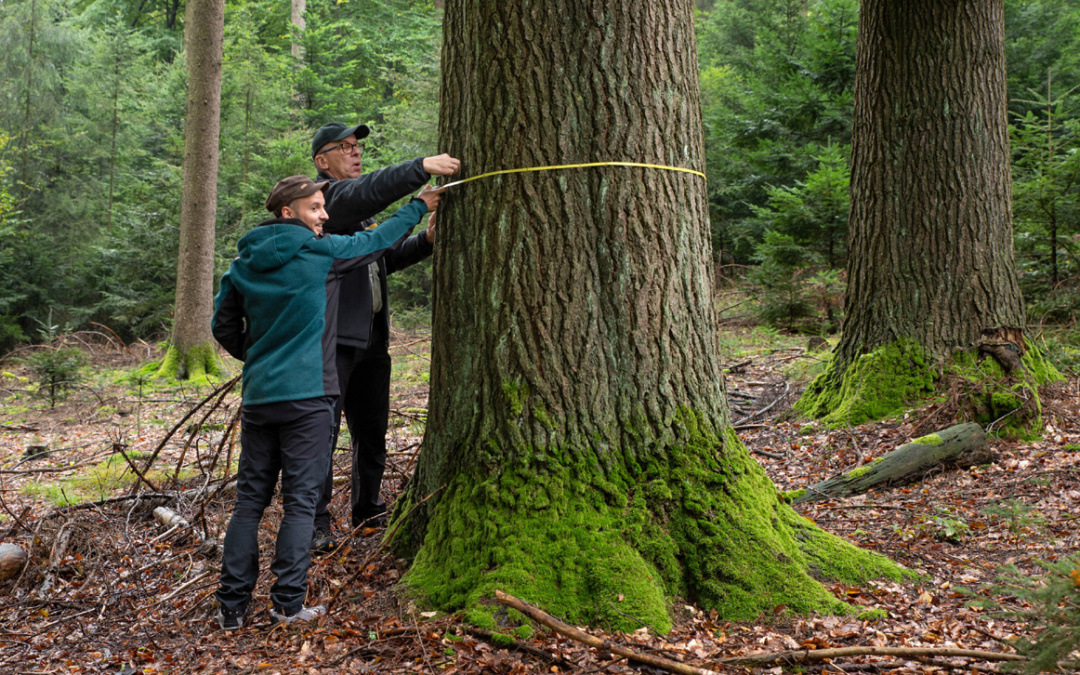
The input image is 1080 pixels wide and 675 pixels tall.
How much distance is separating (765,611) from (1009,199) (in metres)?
4.51

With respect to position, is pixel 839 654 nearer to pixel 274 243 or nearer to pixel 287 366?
pixel 287 366

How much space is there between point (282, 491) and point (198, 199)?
8.64 m

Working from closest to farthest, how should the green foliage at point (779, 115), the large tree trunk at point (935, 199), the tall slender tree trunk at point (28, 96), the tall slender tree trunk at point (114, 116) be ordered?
the large tree trunk at point (935, 199)
the green foliage at point (779, 115)
the tall slender tree trunk at point (28, 96)
the tall slender tree trunk at point (114, 116)

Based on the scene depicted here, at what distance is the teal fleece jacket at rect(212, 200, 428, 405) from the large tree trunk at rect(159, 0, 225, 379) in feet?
26.5

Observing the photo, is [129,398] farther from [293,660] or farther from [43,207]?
[43,207]

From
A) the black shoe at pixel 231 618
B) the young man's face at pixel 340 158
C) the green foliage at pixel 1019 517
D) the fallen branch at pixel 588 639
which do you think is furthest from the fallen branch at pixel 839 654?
the young man's face at pixel 340 158

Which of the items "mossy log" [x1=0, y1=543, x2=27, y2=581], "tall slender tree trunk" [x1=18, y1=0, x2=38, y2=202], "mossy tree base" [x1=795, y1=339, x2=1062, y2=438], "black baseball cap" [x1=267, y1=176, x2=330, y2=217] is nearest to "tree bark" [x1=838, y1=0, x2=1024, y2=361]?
"mossy tree base" [x1=795, y1=339, x2=1062, y2=438]

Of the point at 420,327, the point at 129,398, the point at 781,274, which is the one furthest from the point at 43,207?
the point at 781,274

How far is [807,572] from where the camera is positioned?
304cm

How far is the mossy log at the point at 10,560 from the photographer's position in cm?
397

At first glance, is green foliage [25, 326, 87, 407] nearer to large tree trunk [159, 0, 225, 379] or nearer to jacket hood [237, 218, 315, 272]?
large tree trunk [159, 0, 225, 379]

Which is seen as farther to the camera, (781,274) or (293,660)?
(781,274)

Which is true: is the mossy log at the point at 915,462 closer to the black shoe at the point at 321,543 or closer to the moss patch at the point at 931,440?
the moss patch at the point at 931,440

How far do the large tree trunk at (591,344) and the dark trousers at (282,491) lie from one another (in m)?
0.53
